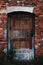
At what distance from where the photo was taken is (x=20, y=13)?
32.2ft

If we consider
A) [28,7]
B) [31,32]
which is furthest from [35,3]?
[31,32]

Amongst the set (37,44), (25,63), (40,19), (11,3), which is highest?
(11,3)

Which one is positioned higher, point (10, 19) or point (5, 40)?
point (10, 19)

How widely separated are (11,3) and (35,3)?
2.72ft

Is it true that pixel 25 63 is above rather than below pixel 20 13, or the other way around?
below

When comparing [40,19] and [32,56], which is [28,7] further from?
[32,56]

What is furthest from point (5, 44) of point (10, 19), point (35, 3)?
point (35, 3)

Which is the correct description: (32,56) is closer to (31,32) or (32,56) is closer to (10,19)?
(31,32)

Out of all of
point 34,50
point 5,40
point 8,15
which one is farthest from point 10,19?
point 34,50

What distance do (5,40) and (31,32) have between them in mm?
956

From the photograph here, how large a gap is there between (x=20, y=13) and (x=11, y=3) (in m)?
0.49

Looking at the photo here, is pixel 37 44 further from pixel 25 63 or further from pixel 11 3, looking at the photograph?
pixel 11 3

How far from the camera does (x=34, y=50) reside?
9.73m

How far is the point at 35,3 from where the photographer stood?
380 inches
